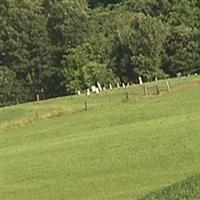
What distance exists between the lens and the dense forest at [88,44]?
7362cm

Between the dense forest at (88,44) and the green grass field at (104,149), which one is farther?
the dense forest at (88,44)

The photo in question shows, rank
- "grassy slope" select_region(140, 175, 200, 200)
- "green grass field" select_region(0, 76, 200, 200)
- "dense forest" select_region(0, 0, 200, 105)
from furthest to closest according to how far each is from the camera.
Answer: "dense forest" select_region(0, 0, 200, 105), "green grass field" select_region(0, 76, 200, 200), "grassy slope" select_region(140, 175, 200, 200)

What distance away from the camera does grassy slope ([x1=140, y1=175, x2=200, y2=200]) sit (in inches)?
463

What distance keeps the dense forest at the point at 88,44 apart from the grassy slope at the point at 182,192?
5769 centimetres

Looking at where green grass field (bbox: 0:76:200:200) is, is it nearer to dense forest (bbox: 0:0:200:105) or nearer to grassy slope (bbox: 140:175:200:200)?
grassy slope (bbox: 140:175:200:200)

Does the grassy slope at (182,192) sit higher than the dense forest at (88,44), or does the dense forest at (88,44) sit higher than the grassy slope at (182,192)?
the dense forest at (88,44)

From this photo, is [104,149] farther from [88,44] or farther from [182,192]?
[88,44]

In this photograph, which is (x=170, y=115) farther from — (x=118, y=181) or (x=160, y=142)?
(x=118, y=181)

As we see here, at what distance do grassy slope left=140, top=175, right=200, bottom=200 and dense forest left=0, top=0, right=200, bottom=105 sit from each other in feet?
189

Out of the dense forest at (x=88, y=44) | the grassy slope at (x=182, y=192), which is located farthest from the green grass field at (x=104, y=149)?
the dense forest at (x=88, y=44)

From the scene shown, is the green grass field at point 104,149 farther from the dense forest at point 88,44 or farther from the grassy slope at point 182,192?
the dense forest at point 88,44

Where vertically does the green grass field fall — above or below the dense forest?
below

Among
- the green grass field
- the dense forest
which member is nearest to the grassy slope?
the green grass field

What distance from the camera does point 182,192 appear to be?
11992mm
